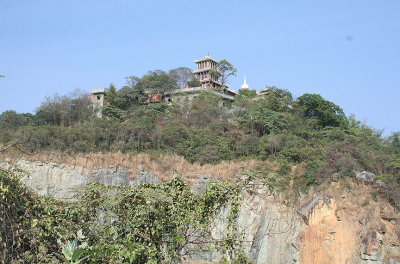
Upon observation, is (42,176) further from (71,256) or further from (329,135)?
(71,256)

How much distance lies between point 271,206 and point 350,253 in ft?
12.2

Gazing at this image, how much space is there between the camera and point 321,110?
89.7ft

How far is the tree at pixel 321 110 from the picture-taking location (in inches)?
1073

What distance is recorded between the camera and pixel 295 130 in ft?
81.3

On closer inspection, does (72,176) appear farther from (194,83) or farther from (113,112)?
(194,83)

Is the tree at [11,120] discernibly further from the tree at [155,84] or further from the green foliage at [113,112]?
the tree at [155,84]

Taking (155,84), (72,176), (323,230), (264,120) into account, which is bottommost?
(323,230)

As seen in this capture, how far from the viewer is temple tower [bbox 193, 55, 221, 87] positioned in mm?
34844

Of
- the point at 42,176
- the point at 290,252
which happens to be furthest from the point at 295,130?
the point at 42,176

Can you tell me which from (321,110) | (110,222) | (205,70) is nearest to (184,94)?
(205,70)

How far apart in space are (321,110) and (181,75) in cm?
1179

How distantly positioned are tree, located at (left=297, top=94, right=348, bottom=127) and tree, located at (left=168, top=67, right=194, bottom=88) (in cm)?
960

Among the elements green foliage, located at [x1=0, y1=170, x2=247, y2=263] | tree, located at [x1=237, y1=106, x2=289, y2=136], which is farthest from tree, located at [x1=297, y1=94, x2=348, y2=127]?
green foliage, located at [x1=0, y1=170, x2=247, y2=263]

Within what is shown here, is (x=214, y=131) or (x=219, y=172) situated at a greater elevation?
(x=214, y=131)
